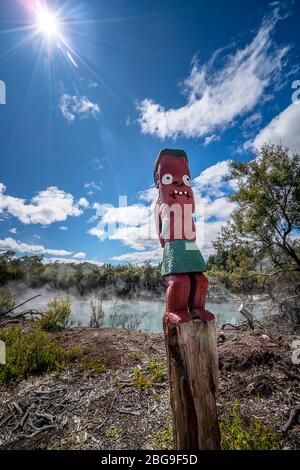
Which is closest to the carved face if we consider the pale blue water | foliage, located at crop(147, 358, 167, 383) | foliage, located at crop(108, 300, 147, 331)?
foliage, located at crop(147, 358, 167, 383)

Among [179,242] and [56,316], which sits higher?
[179,242]

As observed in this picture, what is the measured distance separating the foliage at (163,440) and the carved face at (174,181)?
3.10m

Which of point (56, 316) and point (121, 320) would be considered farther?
point (121, 320)

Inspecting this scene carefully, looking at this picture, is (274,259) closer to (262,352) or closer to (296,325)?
(296,325)

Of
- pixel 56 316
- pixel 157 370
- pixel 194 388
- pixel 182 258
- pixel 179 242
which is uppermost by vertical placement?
pixel 179 242

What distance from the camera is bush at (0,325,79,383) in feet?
15.5

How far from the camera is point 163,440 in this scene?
3.04 m

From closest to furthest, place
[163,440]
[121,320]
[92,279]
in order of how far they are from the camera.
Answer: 1. [163,440]
2. [121,320]
3. [92,279]

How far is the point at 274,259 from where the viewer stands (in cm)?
1048

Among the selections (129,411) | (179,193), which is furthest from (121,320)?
(179,193)

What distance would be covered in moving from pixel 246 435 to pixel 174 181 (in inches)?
128

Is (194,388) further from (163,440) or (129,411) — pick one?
(129,411)
